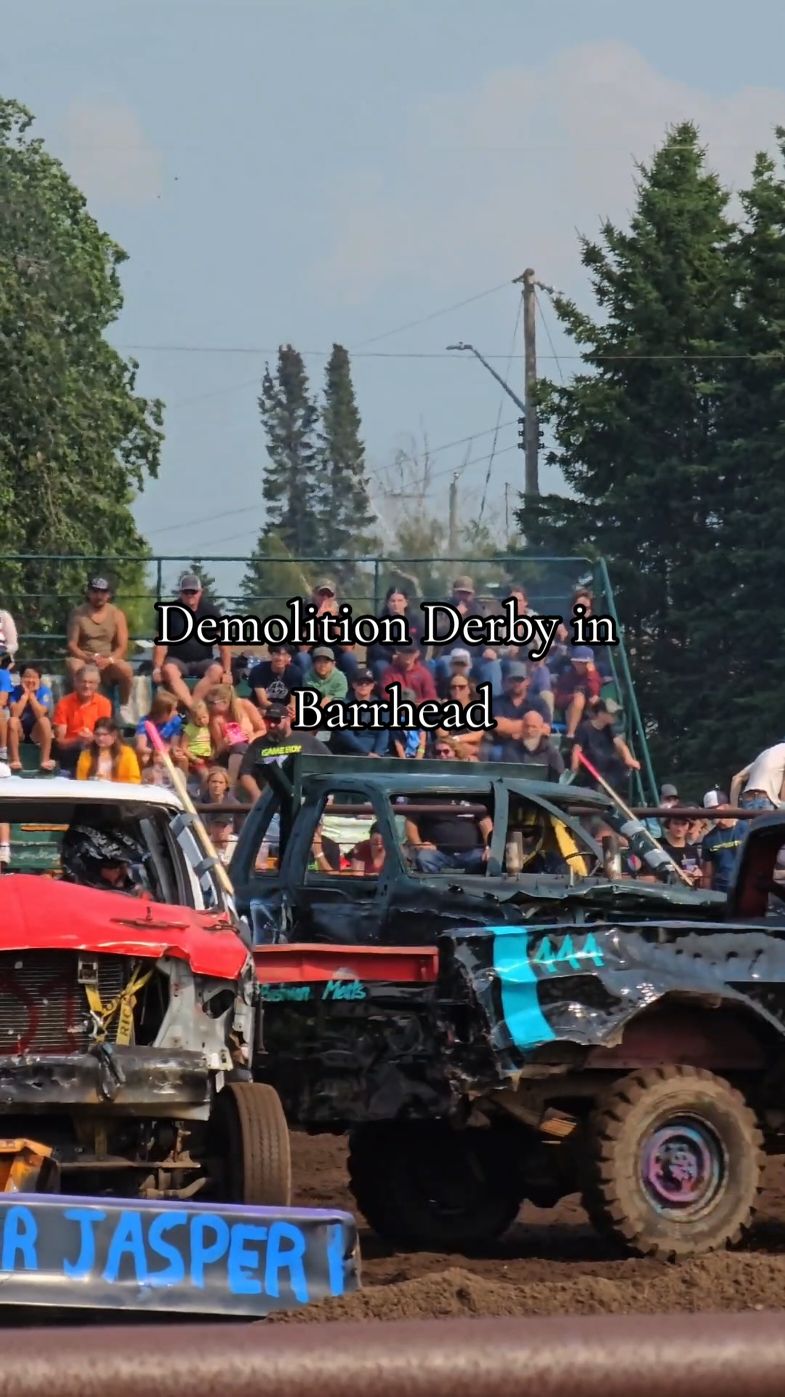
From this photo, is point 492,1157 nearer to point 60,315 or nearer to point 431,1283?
point 431,1283

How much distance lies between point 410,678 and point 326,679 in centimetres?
71

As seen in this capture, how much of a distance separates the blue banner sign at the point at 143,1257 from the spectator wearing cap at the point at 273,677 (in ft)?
40.2

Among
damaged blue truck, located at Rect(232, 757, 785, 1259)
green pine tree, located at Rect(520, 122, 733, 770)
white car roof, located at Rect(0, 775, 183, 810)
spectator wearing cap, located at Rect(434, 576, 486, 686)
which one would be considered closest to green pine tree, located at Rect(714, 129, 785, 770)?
green pine tree, located at Rect(520, 122, 733, 770)

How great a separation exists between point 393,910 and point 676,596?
28866 mm

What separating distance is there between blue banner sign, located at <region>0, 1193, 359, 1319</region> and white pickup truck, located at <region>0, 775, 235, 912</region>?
2342 millimetres

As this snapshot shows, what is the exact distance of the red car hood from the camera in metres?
6.77

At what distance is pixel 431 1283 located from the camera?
610 centimetres

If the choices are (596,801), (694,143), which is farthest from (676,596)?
(596,801)

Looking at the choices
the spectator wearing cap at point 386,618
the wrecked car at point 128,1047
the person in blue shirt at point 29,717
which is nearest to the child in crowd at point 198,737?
the person in blue shirt at point 29,717

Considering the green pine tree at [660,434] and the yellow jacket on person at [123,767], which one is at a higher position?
the green pine tree at [660,434]

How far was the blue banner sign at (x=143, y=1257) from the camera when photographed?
18.0 feet

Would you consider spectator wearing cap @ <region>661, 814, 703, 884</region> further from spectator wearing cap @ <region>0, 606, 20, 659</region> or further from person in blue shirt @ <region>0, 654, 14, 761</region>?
spectator wearing cap @ <region>0, 606, 20, 659</region>

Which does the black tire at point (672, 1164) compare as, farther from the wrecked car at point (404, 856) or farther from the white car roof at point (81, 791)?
the wrecked car at point (404, 856)

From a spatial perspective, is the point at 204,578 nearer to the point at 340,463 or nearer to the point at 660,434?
the point at 660,434
